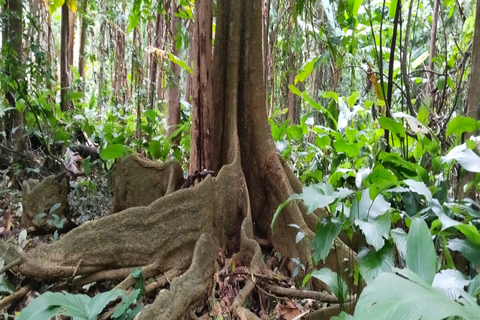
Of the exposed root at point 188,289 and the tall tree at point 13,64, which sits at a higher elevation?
the tall tree at point 13,64

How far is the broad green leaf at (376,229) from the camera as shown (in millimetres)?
1491

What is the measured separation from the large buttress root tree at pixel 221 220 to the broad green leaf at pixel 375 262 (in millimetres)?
135

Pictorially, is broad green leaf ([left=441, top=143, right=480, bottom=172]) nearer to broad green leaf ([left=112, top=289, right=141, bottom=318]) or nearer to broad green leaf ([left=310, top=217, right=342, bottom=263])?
broad green leaf ([left=310, top=217, right=342, bottom=263])

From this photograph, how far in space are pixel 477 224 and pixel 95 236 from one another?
2.13 metres

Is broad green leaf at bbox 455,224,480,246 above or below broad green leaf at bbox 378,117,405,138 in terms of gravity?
below

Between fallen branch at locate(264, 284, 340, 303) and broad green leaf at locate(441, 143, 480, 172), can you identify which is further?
fallen branch at locate(264, 284, 340, 303)

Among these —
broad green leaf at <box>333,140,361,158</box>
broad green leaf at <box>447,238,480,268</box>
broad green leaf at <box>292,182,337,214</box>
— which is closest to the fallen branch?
broad green leaf at <box>447,238,480,268</box>

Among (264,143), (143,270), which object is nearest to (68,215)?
(143,270)

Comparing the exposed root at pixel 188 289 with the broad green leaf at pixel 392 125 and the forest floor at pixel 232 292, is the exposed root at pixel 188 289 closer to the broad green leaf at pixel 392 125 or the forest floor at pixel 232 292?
the forest floor at pixel 232 292

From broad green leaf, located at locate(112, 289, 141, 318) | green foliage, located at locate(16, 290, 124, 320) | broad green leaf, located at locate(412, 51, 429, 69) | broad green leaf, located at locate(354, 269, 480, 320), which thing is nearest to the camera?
broad green leaf, located at locate(354, 269, 480, 320)

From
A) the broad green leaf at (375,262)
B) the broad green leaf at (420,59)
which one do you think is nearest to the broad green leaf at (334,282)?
the broad green leaf at (375,262)

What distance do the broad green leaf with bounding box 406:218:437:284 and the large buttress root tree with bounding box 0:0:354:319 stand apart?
404 mm

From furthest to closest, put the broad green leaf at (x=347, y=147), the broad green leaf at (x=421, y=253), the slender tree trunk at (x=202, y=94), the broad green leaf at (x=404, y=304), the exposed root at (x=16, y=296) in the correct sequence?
the broad green leaf at (x=347, y=147) < the slender tree trunk at (x=202, y=94) < the exposed root at (x=16, y=296) < the broad green leaf at (x=421, y=253) < the broad green leaf at (x=404, y=304)

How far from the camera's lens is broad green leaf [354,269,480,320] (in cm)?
77
